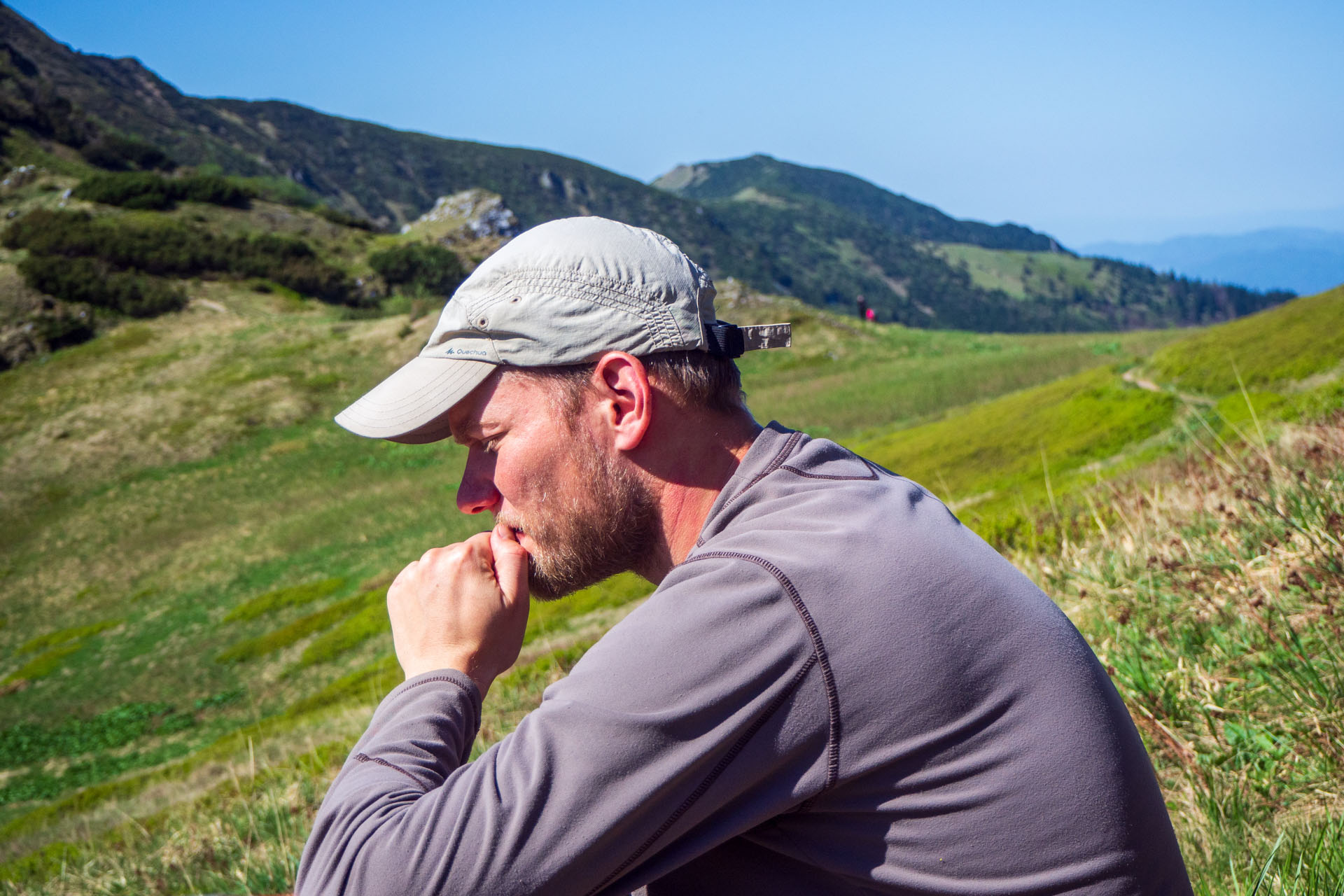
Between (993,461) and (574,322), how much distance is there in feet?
31.2

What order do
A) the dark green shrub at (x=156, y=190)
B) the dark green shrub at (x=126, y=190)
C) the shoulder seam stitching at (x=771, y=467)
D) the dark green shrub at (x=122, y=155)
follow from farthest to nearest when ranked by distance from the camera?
1. the dark green shrub at (x=122, y=155)
2. the dark green shrub at (x=156, y=190)
3. the dark green shrub at (x=126, y=190)
4. the shoulder seam stitching at (x=771, y=467)

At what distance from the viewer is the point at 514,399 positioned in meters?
1.88

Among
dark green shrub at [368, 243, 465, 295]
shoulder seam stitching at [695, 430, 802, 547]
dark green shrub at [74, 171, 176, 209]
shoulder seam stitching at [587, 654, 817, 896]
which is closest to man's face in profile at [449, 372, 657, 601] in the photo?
shoulder seam stitching at [695, 430, 802, 547]

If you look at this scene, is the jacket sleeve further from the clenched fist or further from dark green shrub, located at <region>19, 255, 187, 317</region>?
dark green shrub, located at <region>19, 255, 187, 317</region>

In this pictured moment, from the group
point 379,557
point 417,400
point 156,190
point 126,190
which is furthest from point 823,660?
point 156,190

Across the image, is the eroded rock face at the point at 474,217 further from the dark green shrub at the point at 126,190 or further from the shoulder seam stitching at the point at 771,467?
the shoulder seam stitching at the point at 771,467

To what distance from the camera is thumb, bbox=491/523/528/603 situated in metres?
1.82

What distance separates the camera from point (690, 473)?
1843mm

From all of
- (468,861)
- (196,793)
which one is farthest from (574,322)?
(196,793)

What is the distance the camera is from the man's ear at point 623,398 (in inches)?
70.1

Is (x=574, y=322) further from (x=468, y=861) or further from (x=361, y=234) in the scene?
(x=361, y=234)

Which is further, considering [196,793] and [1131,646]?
[196,793]

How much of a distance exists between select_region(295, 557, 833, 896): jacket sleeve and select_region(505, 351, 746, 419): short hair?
1.74 ft

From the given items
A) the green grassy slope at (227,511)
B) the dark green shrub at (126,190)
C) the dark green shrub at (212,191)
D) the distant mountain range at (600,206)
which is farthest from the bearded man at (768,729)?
the distant mountain range at (600,206)
